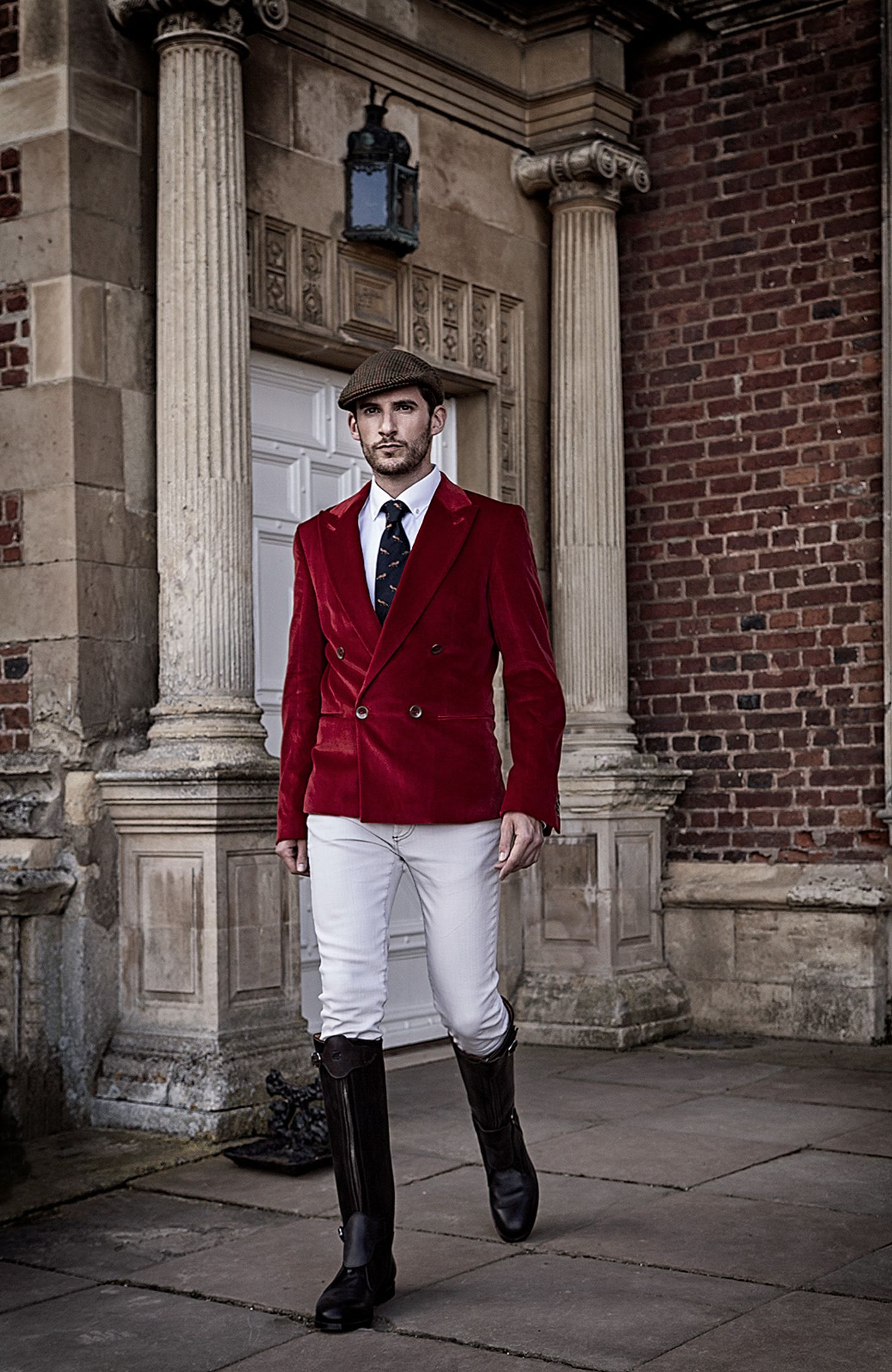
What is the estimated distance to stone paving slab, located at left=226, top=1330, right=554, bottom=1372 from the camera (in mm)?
3219

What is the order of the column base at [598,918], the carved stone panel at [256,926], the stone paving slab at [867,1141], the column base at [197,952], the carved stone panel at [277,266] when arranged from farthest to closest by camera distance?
the column base at [598,918]
the carved stone panel at [277,266]
the carved stone panel at [256,926]
the column base at [197,952]
the stone paving slab at [867,1141]

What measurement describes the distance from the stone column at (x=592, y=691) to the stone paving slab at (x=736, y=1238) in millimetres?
2720

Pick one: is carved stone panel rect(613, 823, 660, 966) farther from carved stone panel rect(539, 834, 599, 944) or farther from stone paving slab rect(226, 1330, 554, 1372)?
stone paving slab rect(226, 1330, 554, 1372)

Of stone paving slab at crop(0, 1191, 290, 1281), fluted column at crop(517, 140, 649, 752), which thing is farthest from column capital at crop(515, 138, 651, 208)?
stone paving slab at crop(0, 1191, 290, 1281)

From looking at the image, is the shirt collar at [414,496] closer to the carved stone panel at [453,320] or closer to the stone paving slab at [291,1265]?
the stone paving slab at [291,1265]

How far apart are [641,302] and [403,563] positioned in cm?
445

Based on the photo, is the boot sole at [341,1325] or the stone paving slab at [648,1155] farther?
the stone paving slab at [648,1155]

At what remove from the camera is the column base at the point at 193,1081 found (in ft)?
17.4

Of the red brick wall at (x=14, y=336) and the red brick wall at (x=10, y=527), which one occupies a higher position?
the red brick wall at (x=14, y=336)

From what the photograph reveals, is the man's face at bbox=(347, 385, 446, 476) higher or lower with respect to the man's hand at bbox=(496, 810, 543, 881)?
higher

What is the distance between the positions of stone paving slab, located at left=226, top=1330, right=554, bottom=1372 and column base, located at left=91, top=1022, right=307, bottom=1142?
1.93m

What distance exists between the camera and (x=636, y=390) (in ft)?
25.8

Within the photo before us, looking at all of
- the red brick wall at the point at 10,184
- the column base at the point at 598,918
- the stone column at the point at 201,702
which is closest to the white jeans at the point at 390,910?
the stone column at the point at 201,702

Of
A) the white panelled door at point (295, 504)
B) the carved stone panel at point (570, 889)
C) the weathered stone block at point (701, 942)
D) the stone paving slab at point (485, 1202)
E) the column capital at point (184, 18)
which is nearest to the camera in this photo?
the stone paving slab at point (485, 1202)
